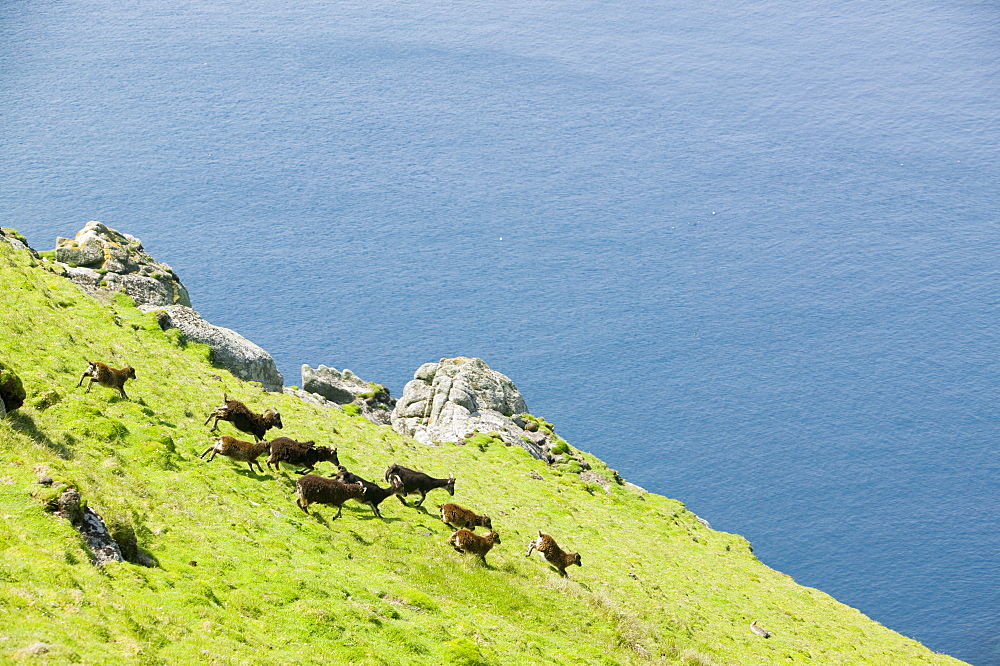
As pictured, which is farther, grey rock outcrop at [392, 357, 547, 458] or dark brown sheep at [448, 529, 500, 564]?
grey rock outcrop at [392, 357, 547, 458]

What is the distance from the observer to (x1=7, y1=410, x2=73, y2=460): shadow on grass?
26.3 meters

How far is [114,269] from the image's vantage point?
6056 cm

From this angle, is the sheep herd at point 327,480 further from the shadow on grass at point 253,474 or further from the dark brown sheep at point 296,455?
the shadow on grass at point 253,474

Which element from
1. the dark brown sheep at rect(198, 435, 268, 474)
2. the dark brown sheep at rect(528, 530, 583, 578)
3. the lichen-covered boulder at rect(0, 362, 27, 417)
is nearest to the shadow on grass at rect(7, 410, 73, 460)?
the lichen-covered boulder at rect(0, 362, 27, 417)

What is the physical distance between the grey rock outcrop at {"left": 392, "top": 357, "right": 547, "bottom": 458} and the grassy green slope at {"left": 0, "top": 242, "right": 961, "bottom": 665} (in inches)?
459

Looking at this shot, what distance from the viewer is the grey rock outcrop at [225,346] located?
2164 inches

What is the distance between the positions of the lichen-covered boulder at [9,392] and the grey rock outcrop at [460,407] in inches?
1374

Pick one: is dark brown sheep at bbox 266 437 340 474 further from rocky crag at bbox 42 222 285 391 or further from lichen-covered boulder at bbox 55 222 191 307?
lichen-covered boulder at bbox 55 222 191 307

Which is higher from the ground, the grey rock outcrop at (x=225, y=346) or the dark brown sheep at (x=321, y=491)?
the grey rock outcrop at (x=225, y=346)

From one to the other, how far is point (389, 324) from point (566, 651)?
565 feet

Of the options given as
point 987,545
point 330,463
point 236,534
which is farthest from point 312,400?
point 987,545

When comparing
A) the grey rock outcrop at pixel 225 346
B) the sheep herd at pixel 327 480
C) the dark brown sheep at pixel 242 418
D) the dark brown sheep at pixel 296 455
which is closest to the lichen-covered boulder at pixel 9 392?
the sheep herd at pixel 327 480

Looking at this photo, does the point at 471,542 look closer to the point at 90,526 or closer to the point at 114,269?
the point at 90,526

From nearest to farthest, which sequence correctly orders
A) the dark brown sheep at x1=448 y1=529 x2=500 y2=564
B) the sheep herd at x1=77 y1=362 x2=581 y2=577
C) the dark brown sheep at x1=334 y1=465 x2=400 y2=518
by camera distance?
the sheep herd at x1=77 y1=362 x2=581 y2=577 → the dark brown sheep at x1=448 y1=529 x2=500 y2=564 → the dark brown sheep at x1=334 y1=465 x2=400 y2=518
